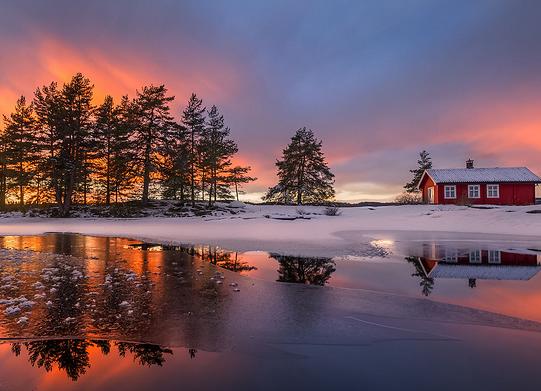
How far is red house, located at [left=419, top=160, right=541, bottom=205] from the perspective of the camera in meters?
40.9

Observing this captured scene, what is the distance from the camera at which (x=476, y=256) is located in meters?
13.9

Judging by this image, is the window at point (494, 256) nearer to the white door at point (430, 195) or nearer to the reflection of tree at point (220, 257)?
the reflection of tree at point (220, 257)

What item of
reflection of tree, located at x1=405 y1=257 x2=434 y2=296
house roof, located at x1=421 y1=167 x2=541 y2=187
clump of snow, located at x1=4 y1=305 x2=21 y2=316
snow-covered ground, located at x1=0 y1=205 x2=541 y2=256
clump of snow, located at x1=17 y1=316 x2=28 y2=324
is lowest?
clump of snow, located at x1=17 y1=316 x2=28 y2=324

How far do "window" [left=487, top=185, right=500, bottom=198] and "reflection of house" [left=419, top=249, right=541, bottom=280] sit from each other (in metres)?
31.0

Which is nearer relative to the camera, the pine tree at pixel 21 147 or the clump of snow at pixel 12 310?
the clump of snow at pixel 12 310

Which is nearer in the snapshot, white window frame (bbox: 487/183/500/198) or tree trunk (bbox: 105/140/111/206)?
white window frame (bbox: 487/183/500/198)

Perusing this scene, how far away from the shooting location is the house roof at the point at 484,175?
40938 mm

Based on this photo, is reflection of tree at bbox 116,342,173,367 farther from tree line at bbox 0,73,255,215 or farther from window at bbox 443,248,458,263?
tree line at bbox 0,73,255,215

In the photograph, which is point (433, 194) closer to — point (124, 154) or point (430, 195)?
point (430, 195)

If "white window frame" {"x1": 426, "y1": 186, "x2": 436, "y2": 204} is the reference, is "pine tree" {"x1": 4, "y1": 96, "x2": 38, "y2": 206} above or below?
above

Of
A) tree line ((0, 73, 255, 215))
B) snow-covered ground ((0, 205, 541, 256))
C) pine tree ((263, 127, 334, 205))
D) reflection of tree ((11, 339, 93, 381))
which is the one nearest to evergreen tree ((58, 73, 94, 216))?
tree line ((0, 73, 255, 215))

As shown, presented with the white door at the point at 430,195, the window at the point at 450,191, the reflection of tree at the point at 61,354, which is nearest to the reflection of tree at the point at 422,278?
the reflection of tree at the point at 61,354

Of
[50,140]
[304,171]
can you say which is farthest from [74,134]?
[304,171]

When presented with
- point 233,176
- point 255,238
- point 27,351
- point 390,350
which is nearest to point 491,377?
point 390,350
